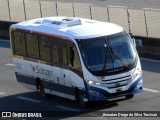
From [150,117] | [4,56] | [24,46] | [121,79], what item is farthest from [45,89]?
[4,56]

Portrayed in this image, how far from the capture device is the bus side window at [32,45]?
84.7ft

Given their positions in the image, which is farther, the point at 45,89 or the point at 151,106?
the point at 45,89

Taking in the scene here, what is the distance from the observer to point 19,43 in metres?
26.9

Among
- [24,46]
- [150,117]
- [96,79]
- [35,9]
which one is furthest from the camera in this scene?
[35,9]

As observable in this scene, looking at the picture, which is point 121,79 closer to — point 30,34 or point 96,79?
point 96,79

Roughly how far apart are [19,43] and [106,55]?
4.97 meters

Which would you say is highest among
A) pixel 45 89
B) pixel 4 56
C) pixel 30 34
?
pixel 30 34

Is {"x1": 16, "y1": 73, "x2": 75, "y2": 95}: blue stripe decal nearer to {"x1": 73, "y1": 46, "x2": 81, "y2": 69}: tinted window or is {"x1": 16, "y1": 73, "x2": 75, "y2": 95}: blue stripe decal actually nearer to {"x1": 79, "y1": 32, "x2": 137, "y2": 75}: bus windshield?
{"x1": 73, "y1": 46, "x2": 81, "y2": 69}: tinted window

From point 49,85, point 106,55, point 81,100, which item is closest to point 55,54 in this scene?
point 49,85

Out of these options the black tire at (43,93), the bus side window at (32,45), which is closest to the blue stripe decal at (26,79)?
the black tire at (43,93)

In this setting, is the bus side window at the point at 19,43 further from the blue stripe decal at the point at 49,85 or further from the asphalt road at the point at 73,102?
the asphalt road at the point at 73,102

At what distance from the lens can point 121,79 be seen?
896 inches

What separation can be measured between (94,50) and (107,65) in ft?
2.15

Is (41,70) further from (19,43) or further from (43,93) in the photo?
(19,43)
